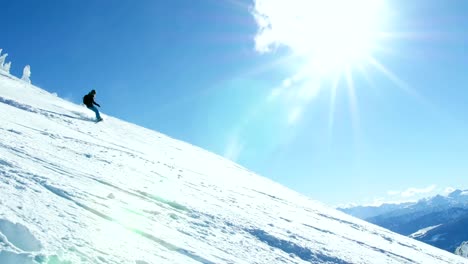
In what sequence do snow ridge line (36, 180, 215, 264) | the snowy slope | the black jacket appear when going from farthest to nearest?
the black jacket < snow ridge line (36, 180, 215, 264) < the snowy slope

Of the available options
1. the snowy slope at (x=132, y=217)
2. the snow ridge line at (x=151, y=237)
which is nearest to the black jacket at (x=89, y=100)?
the snowy slope at (x=132, y=217)

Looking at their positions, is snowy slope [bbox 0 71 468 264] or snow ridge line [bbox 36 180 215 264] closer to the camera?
snowy slope [bbox 0 71 468 264]

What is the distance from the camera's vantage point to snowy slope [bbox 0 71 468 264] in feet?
20.0

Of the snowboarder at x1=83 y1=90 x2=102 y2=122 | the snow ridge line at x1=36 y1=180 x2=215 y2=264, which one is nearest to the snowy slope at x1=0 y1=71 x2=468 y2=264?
the snow ridge line at x1=36 y1=180 x2=215 y2=264

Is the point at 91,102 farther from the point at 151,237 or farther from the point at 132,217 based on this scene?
the point at 151,237

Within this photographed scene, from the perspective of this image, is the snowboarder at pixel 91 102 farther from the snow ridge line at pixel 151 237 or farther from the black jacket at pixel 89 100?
the snow ridge line at pixel 151 237

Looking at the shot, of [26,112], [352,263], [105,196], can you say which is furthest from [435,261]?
[26,112]

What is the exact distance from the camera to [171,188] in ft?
40.3

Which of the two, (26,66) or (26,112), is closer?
(26,112)

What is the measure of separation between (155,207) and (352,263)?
5.06 m

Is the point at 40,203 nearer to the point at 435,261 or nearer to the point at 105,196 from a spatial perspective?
the point at 105,196

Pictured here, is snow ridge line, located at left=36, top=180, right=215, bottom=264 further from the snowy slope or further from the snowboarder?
the snowboarder

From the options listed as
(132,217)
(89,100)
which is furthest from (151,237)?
(89,100)

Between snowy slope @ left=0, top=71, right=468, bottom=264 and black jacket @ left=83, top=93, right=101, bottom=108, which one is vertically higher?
black jacket @ left=83, top=93, right=101, bottom=108
